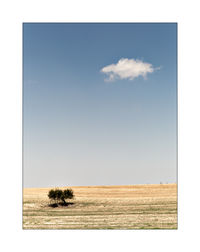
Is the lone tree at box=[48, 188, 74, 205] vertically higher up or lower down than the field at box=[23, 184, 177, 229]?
higher up

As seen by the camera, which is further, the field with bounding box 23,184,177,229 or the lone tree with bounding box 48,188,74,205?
the lone tree with bounding box 48,188,74,205

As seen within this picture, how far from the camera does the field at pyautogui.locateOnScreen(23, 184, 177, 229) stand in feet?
44.1

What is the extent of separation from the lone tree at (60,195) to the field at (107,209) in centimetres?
29

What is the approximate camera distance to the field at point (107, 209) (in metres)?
13.5

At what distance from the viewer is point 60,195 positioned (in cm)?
1434

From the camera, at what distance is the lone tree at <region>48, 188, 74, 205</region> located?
14.4 metres

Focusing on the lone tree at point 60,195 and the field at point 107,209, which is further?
the lone tree at point 60,195

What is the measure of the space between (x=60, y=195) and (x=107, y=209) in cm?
235

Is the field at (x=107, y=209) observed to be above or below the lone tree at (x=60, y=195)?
below

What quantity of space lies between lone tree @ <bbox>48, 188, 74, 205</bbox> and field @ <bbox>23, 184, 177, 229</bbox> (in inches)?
11.2
